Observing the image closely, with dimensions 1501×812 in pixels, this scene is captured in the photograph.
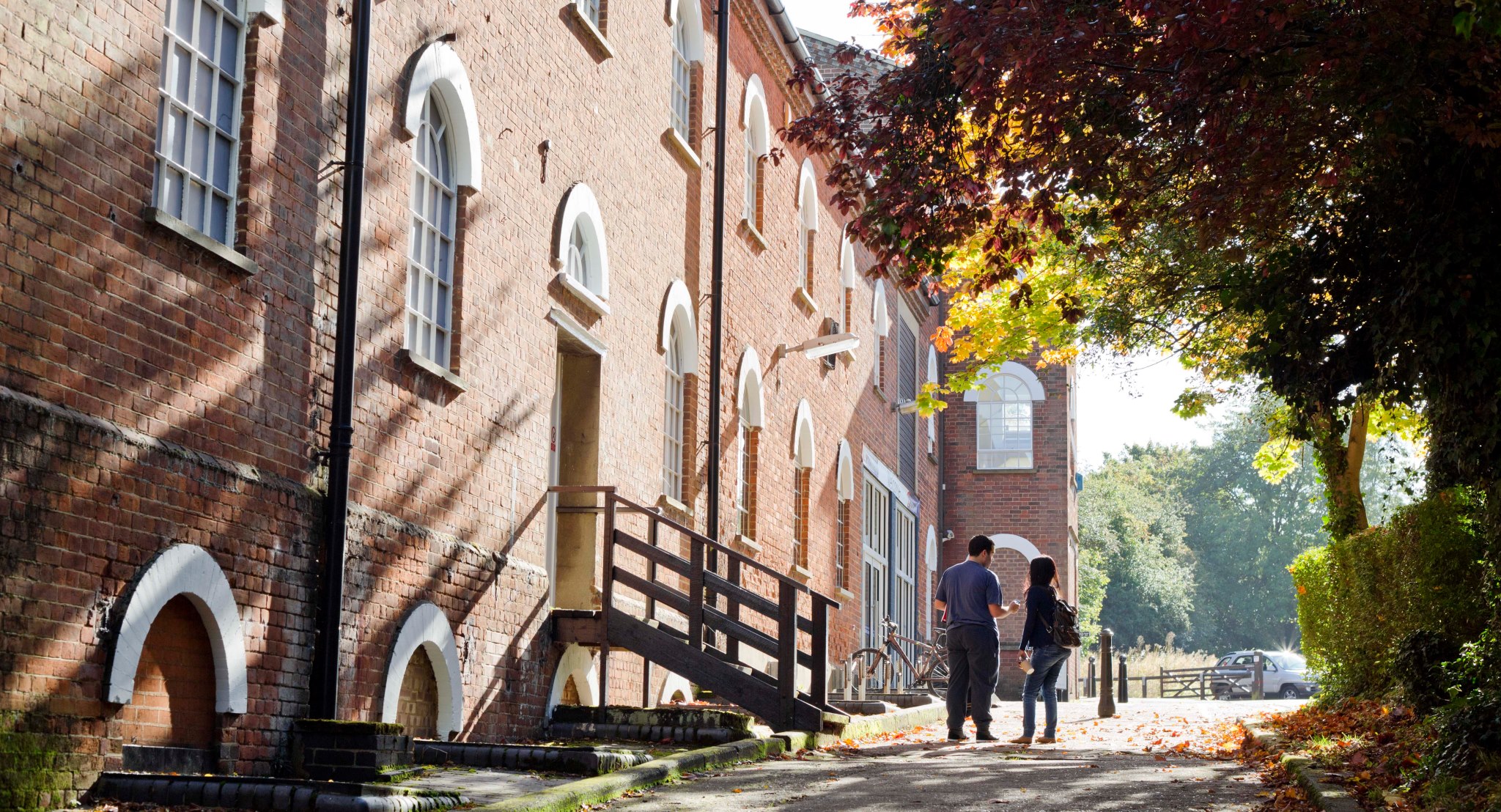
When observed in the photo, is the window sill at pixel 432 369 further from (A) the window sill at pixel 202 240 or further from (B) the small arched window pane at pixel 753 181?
(B) the small arched window pane at pixel 753 181

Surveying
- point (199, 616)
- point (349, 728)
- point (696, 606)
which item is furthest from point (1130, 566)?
point (199, 616)

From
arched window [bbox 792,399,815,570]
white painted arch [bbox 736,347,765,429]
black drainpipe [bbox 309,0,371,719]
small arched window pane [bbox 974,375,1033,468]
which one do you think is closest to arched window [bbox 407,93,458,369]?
black drainpipe [bbox 309,0,371,719]

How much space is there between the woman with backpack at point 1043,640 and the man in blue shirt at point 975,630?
24 centimetres

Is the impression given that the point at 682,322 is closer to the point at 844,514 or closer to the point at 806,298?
the point at 806,298

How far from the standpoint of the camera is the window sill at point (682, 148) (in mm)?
15633

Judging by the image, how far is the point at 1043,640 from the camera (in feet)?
44.7

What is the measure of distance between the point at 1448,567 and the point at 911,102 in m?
6.42

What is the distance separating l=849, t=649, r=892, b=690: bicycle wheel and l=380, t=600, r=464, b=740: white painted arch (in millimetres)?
11659

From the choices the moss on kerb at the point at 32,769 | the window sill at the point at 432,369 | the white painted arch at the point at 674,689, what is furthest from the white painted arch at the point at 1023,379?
the moss on kerb at the point at 32,769

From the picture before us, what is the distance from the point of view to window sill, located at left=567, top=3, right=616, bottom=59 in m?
13.2

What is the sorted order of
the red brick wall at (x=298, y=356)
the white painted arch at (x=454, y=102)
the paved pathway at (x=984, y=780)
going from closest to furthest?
the red brick wall at (x=298, y=356) → the paved pathway at (x=984, y=780) → the white painted arch at (x=454, y=102)

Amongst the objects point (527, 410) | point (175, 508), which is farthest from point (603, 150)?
point (175, 508)

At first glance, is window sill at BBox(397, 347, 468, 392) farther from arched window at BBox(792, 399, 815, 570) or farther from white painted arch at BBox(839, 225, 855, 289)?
white painted arch at BBox(839, 225, 855, 289)

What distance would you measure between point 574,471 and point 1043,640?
Answer: 4.32 metres
